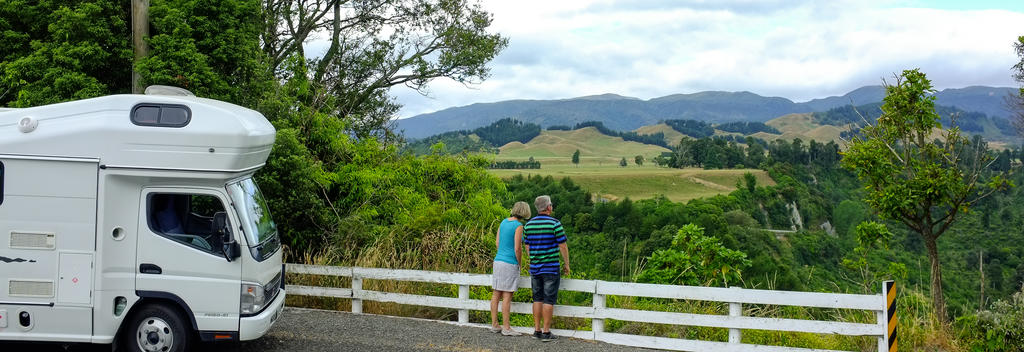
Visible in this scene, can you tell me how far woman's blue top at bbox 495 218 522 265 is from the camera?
351 inches

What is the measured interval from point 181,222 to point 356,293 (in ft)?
11.2

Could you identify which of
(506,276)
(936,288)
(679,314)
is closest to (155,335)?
(506,276)

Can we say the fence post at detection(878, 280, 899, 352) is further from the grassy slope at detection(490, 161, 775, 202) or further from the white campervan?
the grassy slope at detection(490, 161, 775, 202)

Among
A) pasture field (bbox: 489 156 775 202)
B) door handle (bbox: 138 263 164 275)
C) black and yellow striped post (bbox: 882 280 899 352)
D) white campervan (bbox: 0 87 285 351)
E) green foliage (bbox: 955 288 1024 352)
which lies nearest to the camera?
white campervan (bbox: 0 87 285 351)

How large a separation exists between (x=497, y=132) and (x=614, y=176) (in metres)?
81.3

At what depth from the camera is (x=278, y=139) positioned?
41.3ft

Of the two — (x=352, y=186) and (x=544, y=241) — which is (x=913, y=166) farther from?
(x=352, y=186)

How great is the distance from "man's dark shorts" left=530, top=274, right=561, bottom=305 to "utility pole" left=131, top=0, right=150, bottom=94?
9.03m

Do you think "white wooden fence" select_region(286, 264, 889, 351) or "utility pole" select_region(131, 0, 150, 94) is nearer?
"white wooden fence" select_region(286, 264, 889, 351)

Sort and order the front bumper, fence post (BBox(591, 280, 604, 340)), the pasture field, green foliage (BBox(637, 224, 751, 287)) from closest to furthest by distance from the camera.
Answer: the front bumper < fence post (BBox(591, 280, 604, 340)) < green foliage (BBox(637, 224, 751, 287)) < the pasture field

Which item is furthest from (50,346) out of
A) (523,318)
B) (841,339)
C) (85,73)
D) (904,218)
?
(904,218)

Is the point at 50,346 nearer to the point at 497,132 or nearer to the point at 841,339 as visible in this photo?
the point at 841,339

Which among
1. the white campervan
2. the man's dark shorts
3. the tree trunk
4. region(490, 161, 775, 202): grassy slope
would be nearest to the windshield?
the white campervan

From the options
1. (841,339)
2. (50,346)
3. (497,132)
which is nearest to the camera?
(50,346)
